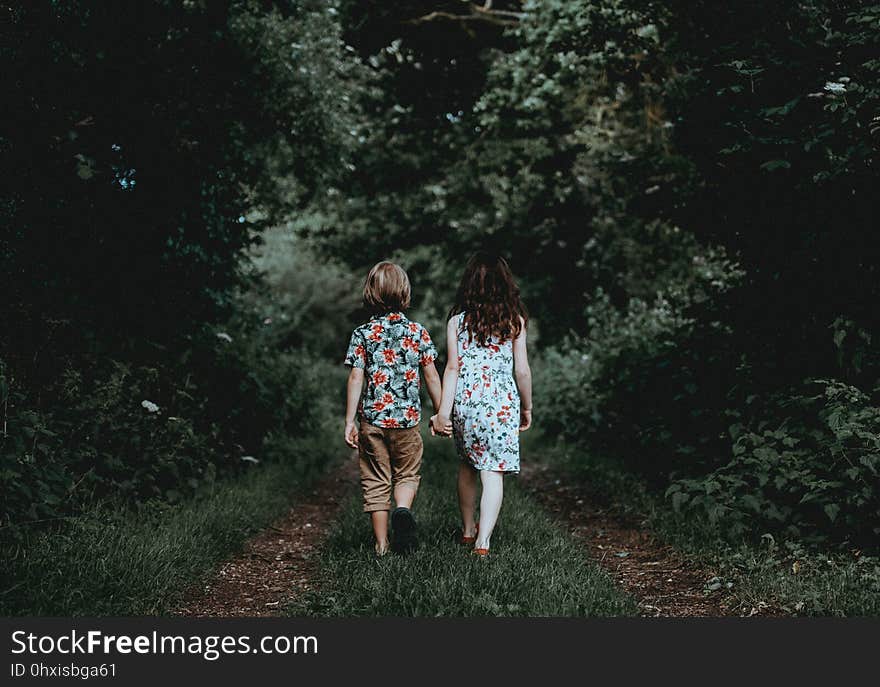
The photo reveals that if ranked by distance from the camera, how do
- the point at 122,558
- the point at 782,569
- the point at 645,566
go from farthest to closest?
the point at 645,566, the point at 782,569, the point at 122,558

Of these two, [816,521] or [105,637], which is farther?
[816,521]

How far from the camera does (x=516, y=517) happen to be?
6.52 meters

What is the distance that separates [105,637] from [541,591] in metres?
2.24

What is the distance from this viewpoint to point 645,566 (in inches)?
231

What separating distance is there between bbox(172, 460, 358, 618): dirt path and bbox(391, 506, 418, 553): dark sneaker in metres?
0.67

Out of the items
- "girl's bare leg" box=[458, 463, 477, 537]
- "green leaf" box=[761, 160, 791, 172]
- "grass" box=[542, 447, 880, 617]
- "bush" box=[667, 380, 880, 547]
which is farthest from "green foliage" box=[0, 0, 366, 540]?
"green leaf" box=[761, 160, 791, 172]

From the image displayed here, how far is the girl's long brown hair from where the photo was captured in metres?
5.57

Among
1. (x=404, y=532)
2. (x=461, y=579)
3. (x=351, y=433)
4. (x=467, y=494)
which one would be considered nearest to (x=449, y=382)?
(x=351, y=433)

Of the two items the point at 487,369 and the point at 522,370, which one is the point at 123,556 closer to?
the point at 487,369

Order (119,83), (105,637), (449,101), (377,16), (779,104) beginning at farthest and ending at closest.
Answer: (449,101) → (377,16) → (119,83) → (779,104) → (105,637)

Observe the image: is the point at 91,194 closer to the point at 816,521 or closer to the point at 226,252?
the point at 226,252

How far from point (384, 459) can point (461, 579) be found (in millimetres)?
1278

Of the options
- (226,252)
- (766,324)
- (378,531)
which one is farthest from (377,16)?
(378,531)

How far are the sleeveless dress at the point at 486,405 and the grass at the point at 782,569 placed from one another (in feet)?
5.05
